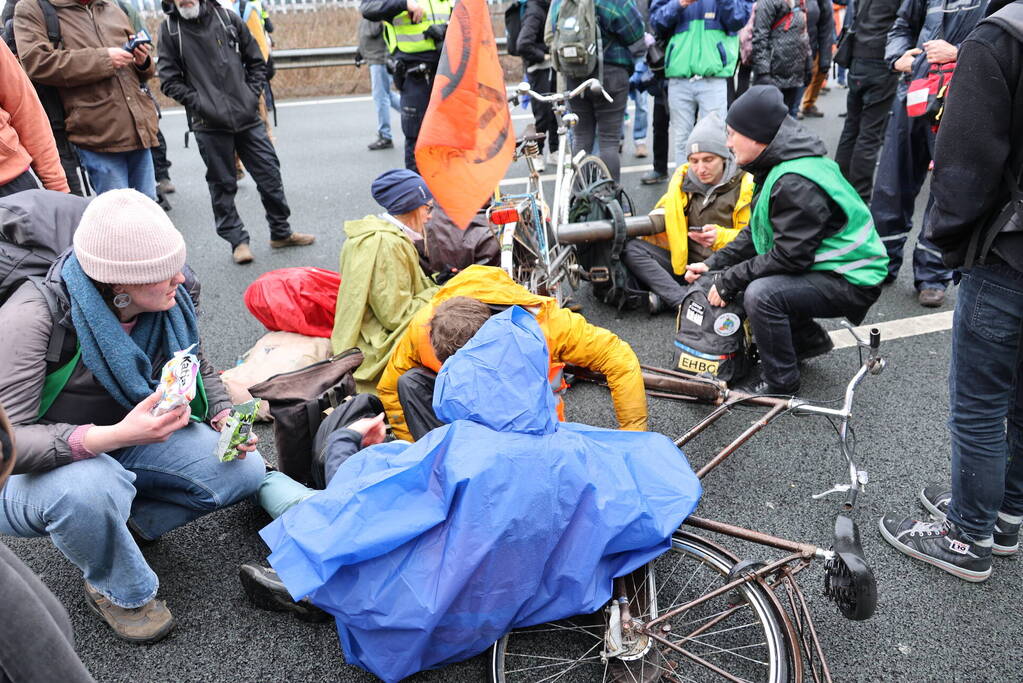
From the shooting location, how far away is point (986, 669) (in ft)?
6.97

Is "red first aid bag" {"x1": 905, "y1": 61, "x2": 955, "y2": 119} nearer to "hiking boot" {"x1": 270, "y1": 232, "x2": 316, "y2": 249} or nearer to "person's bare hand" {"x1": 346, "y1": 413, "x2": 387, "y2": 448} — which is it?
"person's bare hand" {"x1": 346, "y1": 413, "x2": 387, "y2": 448}

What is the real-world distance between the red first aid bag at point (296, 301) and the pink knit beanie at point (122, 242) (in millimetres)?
1591

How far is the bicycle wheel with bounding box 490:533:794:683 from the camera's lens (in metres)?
1.99

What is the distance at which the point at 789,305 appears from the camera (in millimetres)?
3297

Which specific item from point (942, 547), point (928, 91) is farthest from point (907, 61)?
point (942, 547)

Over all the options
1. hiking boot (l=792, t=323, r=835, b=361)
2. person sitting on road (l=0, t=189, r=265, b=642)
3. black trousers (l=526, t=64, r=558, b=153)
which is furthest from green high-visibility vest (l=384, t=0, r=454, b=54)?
person sitting on road (l=0, t=189, r=265, b=642)

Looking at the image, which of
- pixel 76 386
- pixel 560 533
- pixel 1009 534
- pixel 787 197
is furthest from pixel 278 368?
pixel 1009 534

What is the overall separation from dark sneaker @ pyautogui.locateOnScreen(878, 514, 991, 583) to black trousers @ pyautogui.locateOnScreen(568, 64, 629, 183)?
3.68 m

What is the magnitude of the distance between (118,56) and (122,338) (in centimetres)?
313

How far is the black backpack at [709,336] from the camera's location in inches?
135

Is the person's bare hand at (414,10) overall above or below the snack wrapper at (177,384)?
above

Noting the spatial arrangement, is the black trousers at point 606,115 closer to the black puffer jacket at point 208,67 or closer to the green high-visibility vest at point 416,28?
the green high-visibility vest at point 416,28

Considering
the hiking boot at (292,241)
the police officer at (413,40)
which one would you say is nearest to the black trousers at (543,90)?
the police officer at (413,40)

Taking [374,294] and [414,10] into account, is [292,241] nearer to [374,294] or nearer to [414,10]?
[414,10]
